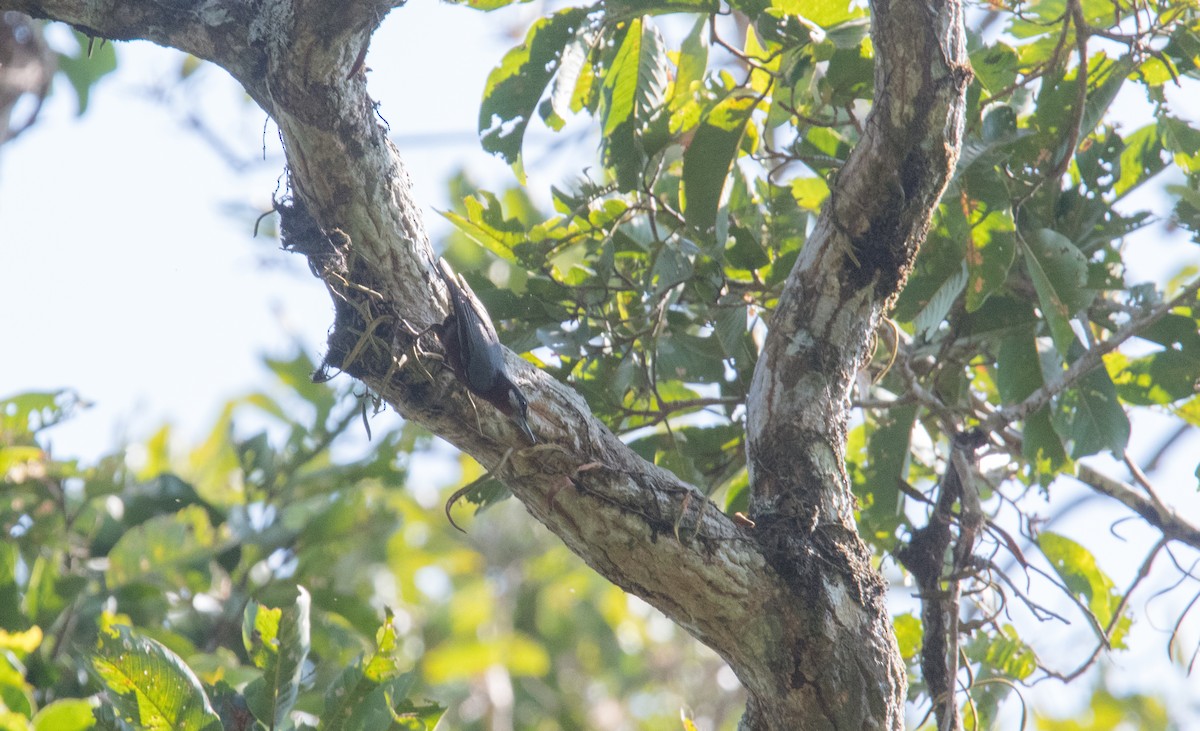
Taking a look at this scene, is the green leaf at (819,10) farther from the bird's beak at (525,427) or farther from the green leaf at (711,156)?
the bird's beak at (525,427)

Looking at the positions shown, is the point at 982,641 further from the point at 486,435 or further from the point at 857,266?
the point at 486,435

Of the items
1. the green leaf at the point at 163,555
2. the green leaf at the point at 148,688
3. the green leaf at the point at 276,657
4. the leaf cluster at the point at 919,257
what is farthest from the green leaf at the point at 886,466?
the green leaf at the point at 163,555

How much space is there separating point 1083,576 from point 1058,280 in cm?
68

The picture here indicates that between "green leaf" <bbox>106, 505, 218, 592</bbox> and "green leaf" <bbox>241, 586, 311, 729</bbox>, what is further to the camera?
"green leaf" <bbox>106, 505, 218, 592</bbox>

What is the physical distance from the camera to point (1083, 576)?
1.98 m

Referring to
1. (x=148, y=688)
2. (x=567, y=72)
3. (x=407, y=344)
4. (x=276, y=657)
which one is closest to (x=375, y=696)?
(x=276, y=657)

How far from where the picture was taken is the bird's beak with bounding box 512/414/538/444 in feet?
4.08

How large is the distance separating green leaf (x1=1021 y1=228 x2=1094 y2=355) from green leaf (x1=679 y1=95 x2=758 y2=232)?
526 mm

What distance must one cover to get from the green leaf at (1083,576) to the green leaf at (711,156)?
3.20ft

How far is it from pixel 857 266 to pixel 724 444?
1.93 ft

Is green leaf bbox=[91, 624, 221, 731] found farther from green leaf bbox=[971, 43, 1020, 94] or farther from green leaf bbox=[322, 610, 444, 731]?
green leaf bbox=[971, 43, 1020, 94]

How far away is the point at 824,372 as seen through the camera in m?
1.44

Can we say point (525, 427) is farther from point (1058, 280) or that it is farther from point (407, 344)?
point (1058, 280)

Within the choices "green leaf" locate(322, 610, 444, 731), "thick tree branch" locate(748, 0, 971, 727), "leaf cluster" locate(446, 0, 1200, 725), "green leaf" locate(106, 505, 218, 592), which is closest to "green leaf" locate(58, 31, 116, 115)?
"green leaf" locate(106, 505, 218, 592)
